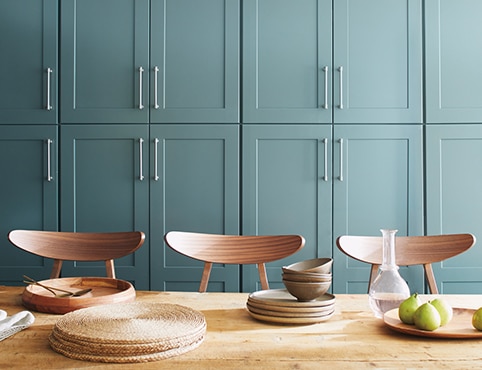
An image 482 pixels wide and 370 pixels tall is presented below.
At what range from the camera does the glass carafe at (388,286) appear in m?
1.46

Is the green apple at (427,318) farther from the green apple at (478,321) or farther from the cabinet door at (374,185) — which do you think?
the cabinet door at (374,185)

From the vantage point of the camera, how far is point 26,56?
3.15m

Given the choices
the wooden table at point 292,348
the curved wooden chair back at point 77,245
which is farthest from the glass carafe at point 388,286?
the curved wooden chair back at point 77,245

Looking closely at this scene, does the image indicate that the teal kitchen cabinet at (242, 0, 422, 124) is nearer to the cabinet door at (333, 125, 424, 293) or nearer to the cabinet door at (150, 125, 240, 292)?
the cabinet door at (333, 125, 424, 293)

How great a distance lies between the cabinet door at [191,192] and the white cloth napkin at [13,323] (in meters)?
1.67

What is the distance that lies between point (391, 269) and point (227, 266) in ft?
5.64

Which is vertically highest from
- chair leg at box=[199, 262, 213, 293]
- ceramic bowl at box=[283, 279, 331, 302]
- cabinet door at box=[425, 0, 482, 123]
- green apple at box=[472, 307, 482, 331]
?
cabinet door at box=[425, 0, 482, 123]

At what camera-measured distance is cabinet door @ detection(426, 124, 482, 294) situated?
306 cm

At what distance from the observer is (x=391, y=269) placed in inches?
57.2

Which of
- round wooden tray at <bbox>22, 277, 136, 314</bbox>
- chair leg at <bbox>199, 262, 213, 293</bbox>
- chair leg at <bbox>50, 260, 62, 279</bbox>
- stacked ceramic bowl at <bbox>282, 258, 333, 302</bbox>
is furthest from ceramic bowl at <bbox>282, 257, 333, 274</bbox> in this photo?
chair leg at <bbox>50, 260, 62, 279</bbox>

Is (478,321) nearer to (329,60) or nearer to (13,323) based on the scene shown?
(13,323)

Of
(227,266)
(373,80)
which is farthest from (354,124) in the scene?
(227,266)

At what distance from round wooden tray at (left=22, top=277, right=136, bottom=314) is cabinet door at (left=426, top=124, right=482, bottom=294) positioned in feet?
6.28

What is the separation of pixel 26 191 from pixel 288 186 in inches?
56.9
